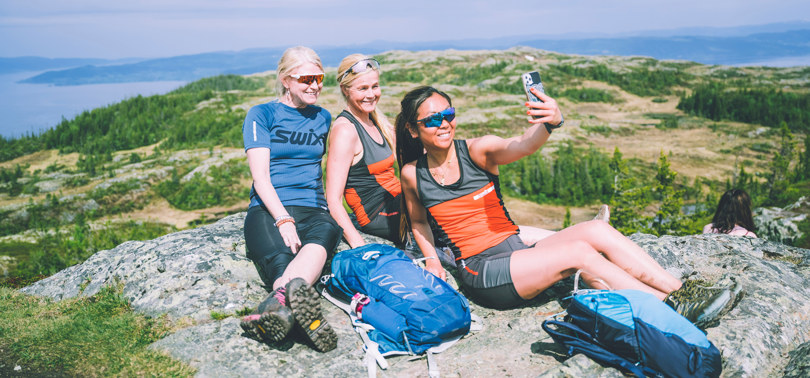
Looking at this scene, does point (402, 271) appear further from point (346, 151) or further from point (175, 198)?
point (175, 198)

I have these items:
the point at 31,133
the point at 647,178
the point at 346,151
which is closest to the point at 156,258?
the point at 346,151

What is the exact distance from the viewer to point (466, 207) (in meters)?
5.32

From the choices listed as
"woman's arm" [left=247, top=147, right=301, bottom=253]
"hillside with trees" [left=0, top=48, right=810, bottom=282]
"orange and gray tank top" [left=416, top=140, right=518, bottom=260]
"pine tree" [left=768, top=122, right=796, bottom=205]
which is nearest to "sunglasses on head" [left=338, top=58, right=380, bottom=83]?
"woman's arm" [left=247, top=147, right=301, bottom=253]

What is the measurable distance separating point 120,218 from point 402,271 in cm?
2801

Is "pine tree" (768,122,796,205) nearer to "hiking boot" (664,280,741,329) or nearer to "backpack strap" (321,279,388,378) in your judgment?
"hiking boot" (664,280,741,329)

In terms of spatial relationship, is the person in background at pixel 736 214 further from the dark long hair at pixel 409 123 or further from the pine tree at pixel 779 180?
the pine tree at pixel 779 180

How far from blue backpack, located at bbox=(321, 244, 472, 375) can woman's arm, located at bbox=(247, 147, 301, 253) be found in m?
0.72

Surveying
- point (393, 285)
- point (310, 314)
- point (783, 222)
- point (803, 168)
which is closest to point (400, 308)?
point (393, 285)

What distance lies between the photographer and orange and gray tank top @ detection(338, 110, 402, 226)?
640cm

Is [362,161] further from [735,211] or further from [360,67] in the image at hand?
[735,211]

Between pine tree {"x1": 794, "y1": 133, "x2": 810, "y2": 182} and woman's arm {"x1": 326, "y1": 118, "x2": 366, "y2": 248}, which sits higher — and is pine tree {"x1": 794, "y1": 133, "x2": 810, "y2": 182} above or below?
below

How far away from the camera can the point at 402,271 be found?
4754mm

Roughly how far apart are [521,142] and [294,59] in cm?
305

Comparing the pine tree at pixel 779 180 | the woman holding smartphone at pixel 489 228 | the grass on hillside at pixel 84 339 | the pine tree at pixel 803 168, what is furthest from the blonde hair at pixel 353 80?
the pine tree at pixel 803 168
